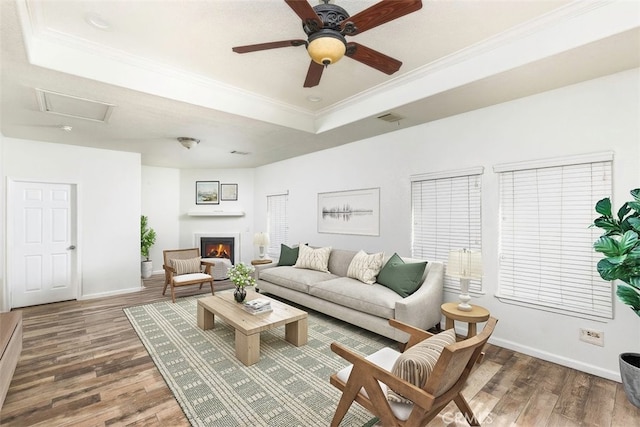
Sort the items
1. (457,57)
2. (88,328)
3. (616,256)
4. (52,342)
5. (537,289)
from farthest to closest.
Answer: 1. (88,328)
2. (52,342)
3. (537,289)
4. (457,57)
5. (616,256)

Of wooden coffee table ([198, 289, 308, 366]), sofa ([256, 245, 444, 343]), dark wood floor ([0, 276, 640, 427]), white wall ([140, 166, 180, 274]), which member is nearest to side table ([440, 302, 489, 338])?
sofa ([256, 245, 444, 343])

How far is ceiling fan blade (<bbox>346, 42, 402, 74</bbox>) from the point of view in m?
2.03

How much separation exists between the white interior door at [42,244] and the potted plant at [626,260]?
685 centimetres

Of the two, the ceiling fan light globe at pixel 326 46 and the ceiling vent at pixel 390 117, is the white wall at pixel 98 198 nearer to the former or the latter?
the ceiling vent at pixel 390 117

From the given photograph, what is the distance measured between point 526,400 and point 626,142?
2.32 m

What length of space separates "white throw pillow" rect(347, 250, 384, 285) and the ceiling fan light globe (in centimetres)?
267

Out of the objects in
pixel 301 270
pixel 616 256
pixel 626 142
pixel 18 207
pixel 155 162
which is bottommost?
pixel 301 270

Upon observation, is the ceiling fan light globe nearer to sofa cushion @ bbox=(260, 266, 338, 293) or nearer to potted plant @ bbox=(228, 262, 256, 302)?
potted plant @ bbox=(228, 262, 256, 302)

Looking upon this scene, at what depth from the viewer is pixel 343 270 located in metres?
4.46

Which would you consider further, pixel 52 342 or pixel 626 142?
pixel 52 342

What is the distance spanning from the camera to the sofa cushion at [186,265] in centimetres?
514

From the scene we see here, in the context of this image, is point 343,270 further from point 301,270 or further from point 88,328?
point 88,328

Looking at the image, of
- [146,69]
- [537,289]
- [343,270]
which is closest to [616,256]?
[537,289]

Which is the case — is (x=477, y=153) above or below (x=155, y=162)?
below
